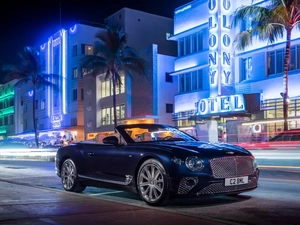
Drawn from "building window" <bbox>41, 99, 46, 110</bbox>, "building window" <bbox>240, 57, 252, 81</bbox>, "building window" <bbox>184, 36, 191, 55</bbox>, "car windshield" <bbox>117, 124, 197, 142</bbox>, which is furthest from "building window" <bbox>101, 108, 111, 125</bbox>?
"car windshield" <bbox>117, 124, 197, 142</bbox>

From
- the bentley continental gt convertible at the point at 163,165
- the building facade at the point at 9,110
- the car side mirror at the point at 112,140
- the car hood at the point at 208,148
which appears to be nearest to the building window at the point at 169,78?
the bentley continental gt convertible at the point at 163,165

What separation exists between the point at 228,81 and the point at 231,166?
79.1 feet

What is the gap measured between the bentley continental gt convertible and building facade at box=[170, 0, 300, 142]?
67.1 ft

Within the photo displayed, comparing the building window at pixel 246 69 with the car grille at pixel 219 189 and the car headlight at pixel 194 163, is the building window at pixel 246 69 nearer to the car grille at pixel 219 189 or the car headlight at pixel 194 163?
the car grille at pixel 219 189

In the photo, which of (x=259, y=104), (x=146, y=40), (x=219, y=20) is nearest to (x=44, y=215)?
(x=259, y=104)

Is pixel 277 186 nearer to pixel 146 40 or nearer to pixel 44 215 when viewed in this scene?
pixel 44 215

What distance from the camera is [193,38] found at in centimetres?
3562

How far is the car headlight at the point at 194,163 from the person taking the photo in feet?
23.2

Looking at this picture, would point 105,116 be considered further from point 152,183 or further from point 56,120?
point 152,183

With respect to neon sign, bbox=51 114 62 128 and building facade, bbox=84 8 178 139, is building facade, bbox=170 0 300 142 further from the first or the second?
neon sign, bbox=51 114 62 128

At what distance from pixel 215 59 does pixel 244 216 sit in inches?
984

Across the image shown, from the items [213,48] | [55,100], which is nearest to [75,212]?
[213,48]

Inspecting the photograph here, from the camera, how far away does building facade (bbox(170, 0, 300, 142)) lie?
1121 inches

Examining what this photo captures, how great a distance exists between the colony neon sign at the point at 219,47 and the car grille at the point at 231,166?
A: 23.4m
